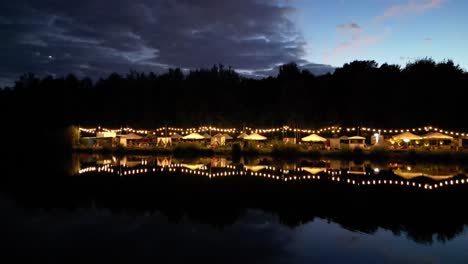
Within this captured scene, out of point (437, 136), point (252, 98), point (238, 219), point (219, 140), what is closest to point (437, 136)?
point (437, 136)

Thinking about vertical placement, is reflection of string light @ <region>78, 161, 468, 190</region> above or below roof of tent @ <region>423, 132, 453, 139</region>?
below

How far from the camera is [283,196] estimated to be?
1575 cm

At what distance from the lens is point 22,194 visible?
1680cm

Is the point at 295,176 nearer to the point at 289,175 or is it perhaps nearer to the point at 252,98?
the point at 289,175

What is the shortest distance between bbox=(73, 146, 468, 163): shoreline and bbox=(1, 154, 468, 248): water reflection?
19.6ft

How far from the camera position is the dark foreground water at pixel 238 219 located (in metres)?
8.91

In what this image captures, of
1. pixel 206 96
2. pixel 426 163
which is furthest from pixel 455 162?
pixel 206 96

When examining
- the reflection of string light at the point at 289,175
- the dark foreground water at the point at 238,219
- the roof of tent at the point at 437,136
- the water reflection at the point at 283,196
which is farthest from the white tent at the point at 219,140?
the dark foreground water at the point at 238,219

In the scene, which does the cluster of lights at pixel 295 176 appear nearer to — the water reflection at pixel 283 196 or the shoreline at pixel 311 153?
the water reflection at pixel 283 196

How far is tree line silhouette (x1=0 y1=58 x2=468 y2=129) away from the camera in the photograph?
135 ft

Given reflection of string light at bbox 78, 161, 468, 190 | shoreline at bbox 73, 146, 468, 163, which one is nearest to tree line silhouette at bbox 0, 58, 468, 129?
shoreline at bbox 73, 146, 468, 163

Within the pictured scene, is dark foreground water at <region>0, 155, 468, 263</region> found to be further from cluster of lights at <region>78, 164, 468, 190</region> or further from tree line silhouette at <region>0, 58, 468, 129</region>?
tree line silhouette at <region>0, 58, 468, 129</region>

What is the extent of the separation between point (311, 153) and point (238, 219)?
23.7 meters

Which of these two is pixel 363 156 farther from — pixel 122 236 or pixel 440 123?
pixel 122 236
